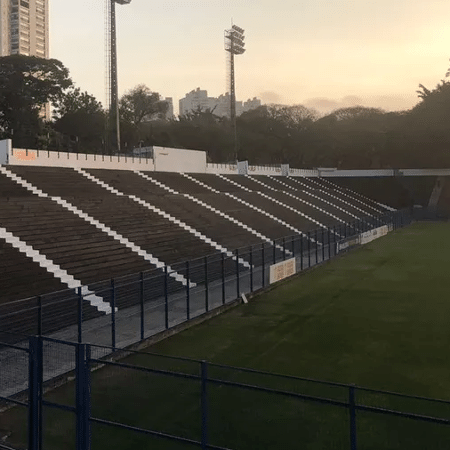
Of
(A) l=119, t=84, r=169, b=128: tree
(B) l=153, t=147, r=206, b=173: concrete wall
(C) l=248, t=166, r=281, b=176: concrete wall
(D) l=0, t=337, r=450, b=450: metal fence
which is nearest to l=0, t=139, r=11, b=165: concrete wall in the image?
(B) l=153, t=147, r=206, b=173: concrete wall

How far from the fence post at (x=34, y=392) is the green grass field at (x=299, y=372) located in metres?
1.00

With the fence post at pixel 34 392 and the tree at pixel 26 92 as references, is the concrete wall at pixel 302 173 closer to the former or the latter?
the tree at pixel 26 92

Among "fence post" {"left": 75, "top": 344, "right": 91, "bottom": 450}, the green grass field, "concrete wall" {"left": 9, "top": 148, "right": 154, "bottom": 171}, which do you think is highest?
"concrete wall" {"left": 9, "top": 148, "right": 154, "bottom": 171}

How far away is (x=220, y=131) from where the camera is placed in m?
111

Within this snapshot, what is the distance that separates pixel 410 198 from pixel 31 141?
2373 inches

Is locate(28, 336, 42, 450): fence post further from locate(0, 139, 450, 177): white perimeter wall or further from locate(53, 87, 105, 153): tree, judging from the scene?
locate(53, 87, 105, 153): tree

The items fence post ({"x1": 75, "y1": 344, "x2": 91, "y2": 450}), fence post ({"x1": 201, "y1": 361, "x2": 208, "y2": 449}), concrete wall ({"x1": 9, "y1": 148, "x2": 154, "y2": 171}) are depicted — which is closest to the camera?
fence post ({"x1": 201, "y1": 361, "x2": 208, "y2": 449})

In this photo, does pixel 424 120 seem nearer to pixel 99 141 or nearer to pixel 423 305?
pixel 99 141

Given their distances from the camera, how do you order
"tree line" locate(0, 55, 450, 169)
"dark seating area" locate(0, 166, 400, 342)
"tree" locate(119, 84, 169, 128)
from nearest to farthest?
"dark seating area" locate(0, 166, 400, 342) < "tree line" locate(0, 55, 450, 169) < "tree" locate(119, 84, 169, 128)

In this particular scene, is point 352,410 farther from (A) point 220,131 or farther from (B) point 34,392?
(A) point 220,131

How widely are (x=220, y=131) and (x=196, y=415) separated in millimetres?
103644

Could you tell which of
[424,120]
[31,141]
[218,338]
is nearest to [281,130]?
[424,120]

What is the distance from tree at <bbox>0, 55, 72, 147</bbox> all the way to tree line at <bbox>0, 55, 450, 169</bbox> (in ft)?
0.51

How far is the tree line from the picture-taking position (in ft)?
266
